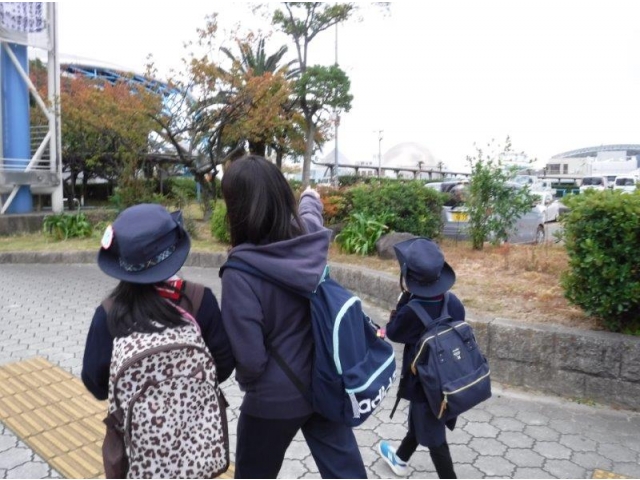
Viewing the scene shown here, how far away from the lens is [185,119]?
505 inches

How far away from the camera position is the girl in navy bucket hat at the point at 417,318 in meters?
2.74

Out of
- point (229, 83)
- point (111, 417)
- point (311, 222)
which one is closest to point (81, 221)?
point (229, 83)

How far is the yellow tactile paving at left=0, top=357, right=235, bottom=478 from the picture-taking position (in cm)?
327

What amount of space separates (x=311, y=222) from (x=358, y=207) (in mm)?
5619

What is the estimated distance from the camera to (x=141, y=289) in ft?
6.21

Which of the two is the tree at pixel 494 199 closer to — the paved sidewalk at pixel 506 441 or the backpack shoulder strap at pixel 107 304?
the paved sidewalk at pixel 506 441

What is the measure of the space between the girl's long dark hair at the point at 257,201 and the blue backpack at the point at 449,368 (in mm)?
1000

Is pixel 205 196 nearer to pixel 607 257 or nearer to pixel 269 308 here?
pixel 607 257

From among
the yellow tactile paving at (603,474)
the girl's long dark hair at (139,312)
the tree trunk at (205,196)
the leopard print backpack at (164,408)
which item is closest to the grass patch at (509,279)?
the yellow tactile paving at (603,474)

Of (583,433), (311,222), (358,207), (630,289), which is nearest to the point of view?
(311,222)

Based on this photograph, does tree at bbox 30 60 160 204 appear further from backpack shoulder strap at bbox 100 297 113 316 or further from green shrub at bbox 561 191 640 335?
backpack shoulder strap at bbox 100 297 113 316

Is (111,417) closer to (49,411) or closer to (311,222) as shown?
(311,222)

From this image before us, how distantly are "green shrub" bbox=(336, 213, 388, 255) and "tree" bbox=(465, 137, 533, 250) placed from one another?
1.32 metres

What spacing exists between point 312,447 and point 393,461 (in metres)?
1.13
